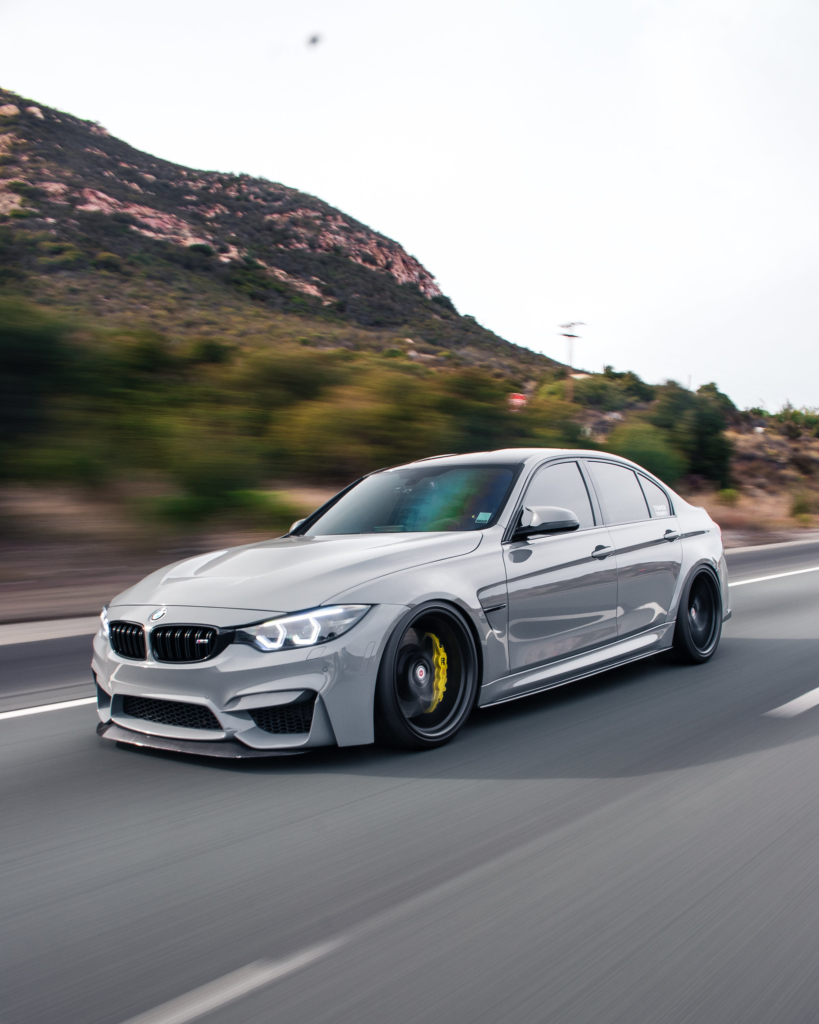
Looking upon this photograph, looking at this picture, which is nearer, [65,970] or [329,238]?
[65,970]

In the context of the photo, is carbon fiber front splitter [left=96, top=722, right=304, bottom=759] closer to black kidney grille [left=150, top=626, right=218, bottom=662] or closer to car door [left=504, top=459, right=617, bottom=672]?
black kidney grille [left=150, top=626, right=218, bottom=662]

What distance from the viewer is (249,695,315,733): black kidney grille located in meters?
4.17

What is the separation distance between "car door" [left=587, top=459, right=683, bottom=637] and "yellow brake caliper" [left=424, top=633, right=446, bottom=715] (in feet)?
5.17

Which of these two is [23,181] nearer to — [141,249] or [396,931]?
[141,249]

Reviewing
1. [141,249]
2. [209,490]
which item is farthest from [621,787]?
[141,249]

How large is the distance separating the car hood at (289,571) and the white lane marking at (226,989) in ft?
5.75

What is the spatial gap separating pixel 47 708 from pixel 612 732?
3.20m

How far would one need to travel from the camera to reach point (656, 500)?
672 cm

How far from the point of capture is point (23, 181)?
55281 mm

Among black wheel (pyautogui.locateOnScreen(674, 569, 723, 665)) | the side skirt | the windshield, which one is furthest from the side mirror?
black wheel (pyautogui.locateOnScreen(674, 569, 723, 665))

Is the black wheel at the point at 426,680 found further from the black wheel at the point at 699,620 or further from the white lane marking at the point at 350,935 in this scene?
the black wheel at the point at 699,620

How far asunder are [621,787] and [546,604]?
1.31 metres

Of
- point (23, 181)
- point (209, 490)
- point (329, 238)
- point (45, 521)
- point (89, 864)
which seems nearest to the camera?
point (89, 864)

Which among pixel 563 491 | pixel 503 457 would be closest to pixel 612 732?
pixel 563 491
